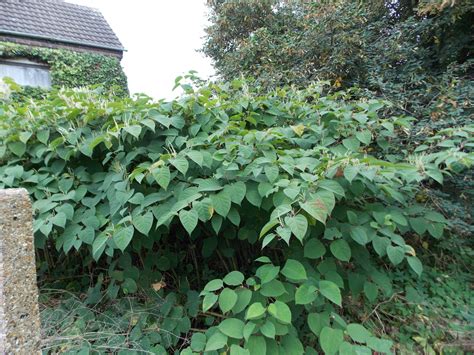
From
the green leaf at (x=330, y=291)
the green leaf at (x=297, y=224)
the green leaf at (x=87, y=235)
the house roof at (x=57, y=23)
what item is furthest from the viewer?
the house roof at (x=57, y=23)

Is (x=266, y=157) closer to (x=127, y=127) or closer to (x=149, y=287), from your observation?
(x=127, y=127)

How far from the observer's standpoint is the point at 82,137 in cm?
164

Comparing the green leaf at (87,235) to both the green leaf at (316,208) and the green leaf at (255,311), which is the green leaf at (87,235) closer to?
the green leaf at (255,311)

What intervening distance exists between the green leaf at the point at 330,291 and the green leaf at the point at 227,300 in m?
0.36

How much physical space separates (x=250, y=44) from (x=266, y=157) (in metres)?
4.09

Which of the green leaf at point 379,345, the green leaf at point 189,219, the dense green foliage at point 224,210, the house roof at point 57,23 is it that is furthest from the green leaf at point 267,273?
the house roof at point 57,23

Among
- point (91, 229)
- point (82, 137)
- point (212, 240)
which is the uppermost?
point (82, 137)

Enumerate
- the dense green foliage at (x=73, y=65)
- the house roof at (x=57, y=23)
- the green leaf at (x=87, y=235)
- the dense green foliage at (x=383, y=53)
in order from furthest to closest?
the house roof at (x=57, y=23) → the dense green foliage at (x=73, y=65) → the dense green foliage at (x=383, y=53) → the green leaf at (x=87, y=235)

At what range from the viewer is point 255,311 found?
3.79ft

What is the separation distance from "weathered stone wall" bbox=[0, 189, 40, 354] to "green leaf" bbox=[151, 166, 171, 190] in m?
0.48

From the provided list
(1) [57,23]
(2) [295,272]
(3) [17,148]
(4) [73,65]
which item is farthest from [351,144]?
(1) [57,23]

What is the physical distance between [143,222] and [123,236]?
10 cm

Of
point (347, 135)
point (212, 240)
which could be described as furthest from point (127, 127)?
point (347, 135)

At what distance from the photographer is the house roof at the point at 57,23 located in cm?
729
